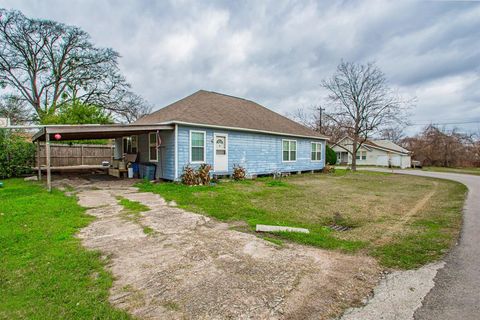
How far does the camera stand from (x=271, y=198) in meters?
8.02

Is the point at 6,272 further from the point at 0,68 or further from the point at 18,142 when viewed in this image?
the point at 0,68

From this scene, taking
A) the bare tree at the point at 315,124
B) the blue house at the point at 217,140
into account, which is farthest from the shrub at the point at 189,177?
the bare tree at the point at 315,124

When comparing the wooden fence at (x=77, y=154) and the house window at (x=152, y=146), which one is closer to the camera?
the house window at (x=152, y=146)


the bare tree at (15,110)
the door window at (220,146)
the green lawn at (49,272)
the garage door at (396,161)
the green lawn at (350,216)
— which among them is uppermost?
the bare tree at (15,110)

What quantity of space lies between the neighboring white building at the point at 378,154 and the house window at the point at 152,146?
30.2 meters

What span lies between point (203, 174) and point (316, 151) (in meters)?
11.2

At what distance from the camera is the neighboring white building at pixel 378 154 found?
34.4 meters

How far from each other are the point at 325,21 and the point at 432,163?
123 feet

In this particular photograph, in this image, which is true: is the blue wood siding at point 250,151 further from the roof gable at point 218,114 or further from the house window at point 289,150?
the roof gable at point 218,114

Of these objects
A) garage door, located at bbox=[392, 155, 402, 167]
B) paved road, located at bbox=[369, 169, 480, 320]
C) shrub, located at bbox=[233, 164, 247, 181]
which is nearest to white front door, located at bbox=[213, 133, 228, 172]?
shrub, located at bbox=[233, 164, 247, 181]

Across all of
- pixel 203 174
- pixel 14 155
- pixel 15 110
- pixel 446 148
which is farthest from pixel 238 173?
pixel 446 148

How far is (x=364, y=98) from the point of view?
23703mm

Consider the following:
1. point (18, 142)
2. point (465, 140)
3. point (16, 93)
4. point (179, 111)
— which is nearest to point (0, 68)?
point (16, 93)

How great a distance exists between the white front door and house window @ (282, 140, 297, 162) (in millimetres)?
4816
